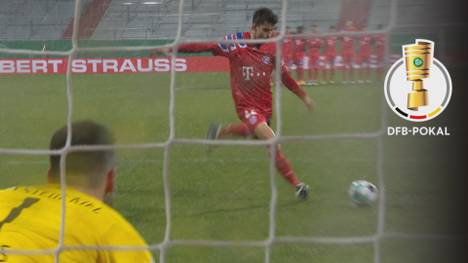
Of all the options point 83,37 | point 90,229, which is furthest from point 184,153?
point 90,229

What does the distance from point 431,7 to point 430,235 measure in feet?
1.06

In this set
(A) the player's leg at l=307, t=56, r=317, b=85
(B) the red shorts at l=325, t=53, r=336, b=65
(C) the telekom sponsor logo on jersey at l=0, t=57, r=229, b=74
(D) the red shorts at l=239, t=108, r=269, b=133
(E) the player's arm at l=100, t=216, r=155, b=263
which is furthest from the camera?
(A) the player's leg at l=307, t=56, r=317, b=85

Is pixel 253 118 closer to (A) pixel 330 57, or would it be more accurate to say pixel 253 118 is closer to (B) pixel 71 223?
(B) pixel 71 223

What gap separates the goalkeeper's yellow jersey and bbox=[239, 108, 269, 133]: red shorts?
1.88 metres

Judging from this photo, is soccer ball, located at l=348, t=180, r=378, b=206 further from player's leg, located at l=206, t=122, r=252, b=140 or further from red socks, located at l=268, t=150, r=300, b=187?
player's leg, located at l=206, t=122, r=252, b=140

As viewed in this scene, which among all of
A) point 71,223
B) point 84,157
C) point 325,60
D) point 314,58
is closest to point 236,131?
point 84,157

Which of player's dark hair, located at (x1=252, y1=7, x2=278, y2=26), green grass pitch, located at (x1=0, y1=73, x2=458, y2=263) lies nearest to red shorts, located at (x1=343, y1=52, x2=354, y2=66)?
green grass pitch, located at (x1=0, y1=73, x2=458, y2=263)

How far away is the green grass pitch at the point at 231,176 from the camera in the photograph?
1.80m

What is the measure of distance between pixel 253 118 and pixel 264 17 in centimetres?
61

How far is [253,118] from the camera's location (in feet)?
10.4

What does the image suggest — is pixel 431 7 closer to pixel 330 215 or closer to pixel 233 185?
pixel 330 215

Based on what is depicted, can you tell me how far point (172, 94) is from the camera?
1484 mm

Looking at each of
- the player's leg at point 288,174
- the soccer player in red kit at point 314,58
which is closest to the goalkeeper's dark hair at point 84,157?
the player's leg at point 288,174

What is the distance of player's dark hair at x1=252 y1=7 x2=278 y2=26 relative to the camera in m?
2.74
